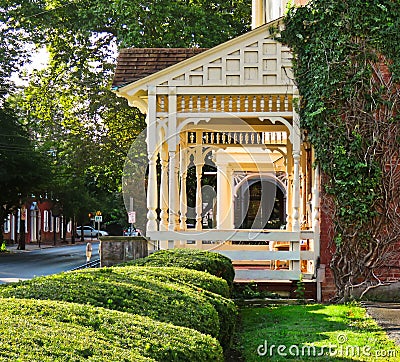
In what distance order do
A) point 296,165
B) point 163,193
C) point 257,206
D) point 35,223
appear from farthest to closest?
point 35,223 < point 257,206 < point 163,193 < point 296,165

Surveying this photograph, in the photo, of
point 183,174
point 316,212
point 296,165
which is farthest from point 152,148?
point 183,174

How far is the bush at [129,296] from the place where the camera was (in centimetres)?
515

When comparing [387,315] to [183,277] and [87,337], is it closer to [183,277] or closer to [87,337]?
[183,277]

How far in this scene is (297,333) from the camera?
9070 millimetres

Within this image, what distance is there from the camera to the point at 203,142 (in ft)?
63.5

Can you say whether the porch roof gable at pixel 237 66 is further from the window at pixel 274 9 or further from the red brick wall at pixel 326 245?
the window at pixel 274 9

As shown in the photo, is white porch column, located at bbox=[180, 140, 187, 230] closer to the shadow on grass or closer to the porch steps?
the porch steps

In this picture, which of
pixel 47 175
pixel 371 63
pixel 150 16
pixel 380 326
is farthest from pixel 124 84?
pixel 47 175

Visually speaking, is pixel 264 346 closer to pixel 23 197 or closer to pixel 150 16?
pixel 150 16

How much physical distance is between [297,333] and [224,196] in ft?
46.0

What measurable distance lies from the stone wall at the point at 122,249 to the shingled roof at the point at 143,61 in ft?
10.1

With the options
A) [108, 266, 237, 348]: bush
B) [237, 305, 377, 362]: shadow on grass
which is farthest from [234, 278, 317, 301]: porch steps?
[108, 266, 237, 348]: bush

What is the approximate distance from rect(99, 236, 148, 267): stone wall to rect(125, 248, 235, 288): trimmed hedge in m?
3.02

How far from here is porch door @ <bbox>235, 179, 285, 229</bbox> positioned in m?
31.9
